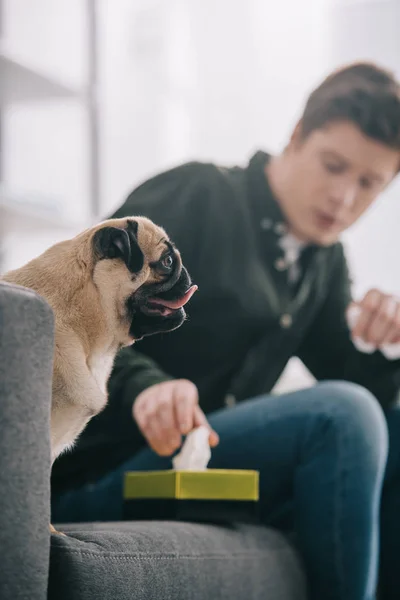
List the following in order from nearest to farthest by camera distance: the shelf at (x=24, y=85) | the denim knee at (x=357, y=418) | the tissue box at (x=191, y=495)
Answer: the tissue box at (x=191, y=495)
the denim knee at (x=357, y=418)
the shelf at (x=24, y=85)

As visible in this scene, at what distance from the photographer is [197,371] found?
2.53 ft

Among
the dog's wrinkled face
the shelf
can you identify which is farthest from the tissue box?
the shelf

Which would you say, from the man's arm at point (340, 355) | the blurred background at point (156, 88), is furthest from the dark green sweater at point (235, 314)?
the blurred background at point (156, 88)

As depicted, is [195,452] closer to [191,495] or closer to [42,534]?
[191,495]

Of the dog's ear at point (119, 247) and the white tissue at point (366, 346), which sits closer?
the dog's ear at point (119, 247)

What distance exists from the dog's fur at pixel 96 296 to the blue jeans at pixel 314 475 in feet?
0.89

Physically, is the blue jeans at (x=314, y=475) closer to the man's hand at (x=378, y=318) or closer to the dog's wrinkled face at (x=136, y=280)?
the man's hand at (x=378, y=318)

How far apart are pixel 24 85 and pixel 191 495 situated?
1176 millimetres

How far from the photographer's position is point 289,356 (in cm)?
88

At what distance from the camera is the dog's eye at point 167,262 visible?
0.39 metres

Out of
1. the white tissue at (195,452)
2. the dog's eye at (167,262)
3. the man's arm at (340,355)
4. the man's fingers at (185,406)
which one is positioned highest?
the dog's eye at (167,262)

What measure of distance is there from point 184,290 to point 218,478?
0.25m

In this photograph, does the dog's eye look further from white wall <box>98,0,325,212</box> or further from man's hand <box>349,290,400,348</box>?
white wall <box>98,0,325,212</box>

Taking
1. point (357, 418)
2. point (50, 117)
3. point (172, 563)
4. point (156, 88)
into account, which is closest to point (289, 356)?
point (357, 418)
